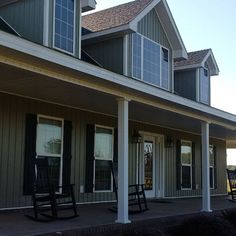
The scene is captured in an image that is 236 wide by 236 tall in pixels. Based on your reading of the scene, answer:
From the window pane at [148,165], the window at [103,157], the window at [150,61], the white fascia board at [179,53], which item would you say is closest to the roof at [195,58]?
the white fascia board at [179,53]

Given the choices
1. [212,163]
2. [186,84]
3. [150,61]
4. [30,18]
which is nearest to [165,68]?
[150,61]

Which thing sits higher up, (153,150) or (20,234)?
(153,150)

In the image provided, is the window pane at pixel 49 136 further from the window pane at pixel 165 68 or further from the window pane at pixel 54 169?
the window pane at pixel 165 68

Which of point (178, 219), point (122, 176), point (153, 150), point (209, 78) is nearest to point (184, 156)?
point (153, 150)

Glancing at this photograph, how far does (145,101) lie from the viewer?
335 inches

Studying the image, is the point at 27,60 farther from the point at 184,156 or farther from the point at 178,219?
the point at 184,156

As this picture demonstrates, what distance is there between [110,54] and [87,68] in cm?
354

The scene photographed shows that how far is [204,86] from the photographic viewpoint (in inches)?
538

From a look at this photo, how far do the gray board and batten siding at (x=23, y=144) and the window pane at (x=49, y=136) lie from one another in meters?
0.19

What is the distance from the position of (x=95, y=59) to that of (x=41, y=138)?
246cm

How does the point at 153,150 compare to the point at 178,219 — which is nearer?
the point at 178,219

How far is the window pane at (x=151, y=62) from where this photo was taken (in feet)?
35.5

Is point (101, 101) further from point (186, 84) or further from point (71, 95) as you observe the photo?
point (186, 84)

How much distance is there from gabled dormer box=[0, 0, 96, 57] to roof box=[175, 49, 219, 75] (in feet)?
16.9
